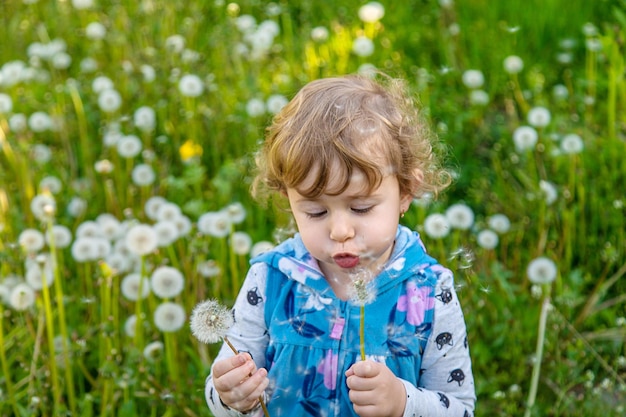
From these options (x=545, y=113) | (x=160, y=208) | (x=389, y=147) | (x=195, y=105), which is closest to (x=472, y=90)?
(x=545, y=113)

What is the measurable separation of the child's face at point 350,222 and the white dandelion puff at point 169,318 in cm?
70

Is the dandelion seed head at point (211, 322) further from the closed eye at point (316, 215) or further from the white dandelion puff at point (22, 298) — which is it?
the white dandelion puff at point (22, 298)

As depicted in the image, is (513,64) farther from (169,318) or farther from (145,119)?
(169,318)

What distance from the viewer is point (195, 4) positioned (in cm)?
376

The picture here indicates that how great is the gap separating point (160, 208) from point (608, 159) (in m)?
1.32

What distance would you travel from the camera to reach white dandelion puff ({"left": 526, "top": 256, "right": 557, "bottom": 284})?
2324 millimetres

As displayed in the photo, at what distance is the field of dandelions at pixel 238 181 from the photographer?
2.15m

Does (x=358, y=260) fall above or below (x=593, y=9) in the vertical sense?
below

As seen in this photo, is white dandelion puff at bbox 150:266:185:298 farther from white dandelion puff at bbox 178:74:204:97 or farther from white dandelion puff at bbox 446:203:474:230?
white dandelion puff at bbox 178:74:204:97

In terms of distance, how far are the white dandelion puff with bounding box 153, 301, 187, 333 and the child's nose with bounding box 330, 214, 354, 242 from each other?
0.76 metres

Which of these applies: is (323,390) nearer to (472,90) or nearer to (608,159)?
(608,159)

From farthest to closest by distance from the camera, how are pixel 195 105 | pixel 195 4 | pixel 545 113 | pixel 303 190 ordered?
pixel 195 4 → pixel 195 105 → pixel 545 113 → pixel 303 190

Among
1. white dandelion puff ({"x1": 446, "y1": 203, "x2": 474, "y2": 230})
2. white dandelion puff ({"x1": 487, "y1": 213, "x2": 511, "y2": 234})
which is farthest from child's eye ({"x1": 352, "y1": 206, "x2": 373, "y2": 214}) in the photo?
white dandelion puff ({"x1": 487, "y1": 213, "x2": 511, "y2": 234})

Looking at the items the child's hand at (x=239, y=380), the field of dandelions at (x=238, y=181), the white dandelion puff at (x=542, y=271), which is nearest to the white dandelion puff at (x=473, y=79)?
the field of dandelions at (x=238, y=181)
